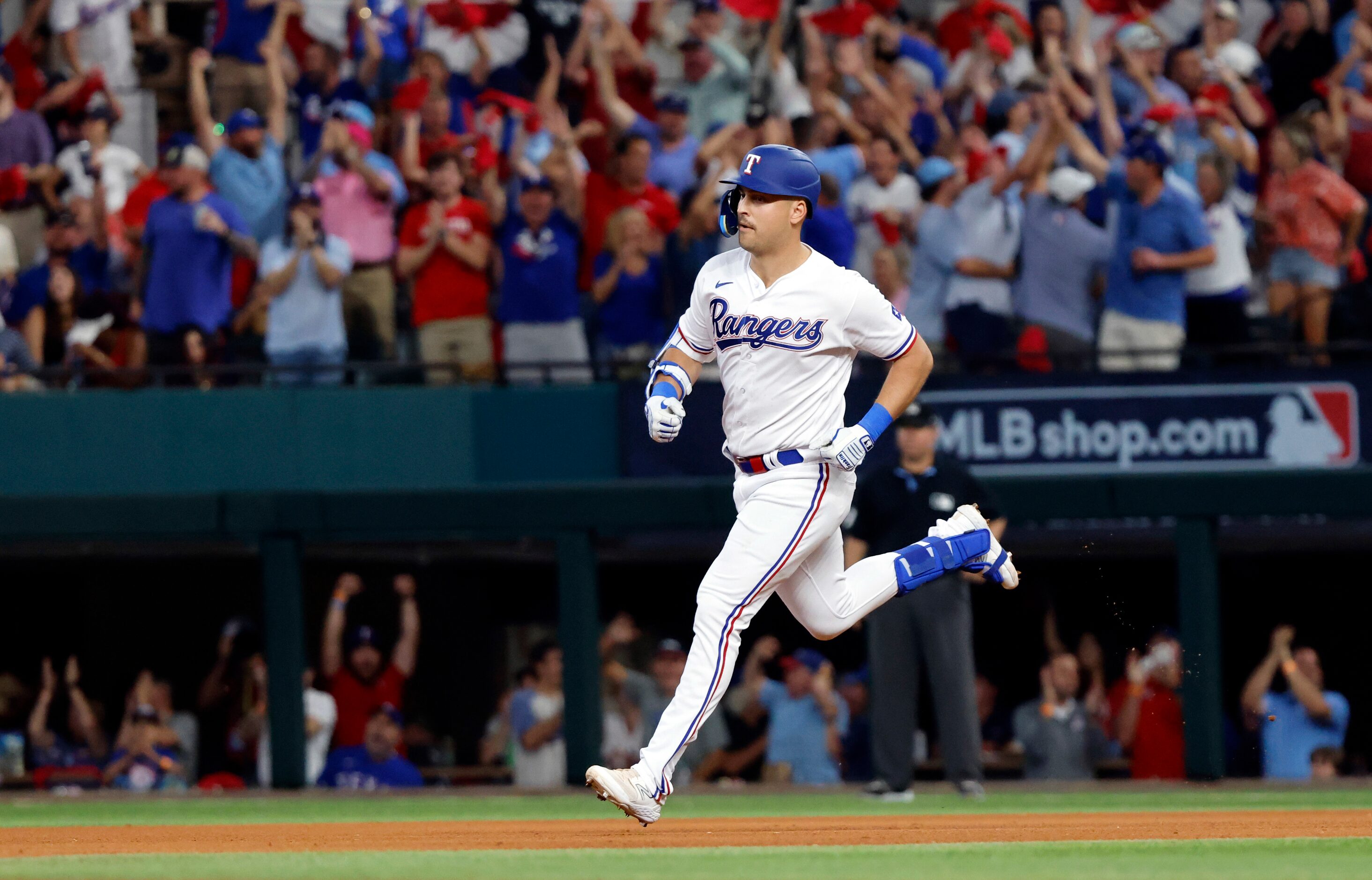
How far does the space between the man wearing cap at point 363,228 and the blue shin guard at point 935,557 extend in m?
5.69

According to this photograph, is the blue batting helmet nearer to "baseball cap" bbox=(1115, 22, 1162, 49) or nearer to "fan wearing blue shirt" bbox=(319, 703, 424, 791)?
"fan wearing blue shirt" bbox=(319, 703, 424, 791)

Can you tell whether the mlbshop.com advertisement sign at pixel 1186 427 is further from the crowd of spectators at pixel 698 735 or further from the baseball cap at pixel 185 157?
the baseball cap at pixel 185 157

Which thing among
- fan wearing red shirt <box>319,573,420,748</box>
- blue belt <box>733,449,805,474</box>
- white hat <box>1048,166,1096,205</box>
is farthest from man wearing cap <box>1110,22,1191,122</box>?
blue belt <box>733,449,805,474</box>

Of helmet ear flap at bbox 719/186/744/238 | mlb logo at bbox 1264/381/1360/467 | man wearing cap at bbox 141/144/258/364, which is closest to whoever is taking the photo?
helmet ear flap at bbox 719/186/744/238

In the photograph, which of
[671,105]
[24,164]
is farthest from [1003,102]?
[24,164]

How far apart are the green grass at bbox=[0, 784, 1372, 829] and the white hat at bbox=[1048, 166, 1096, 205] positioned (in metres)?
3.29

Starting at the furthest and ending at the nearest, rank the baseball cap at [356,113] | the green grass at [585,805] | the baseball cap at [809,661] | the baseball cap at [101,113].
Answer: the baseball cap at [101,113] < the baseball cap at [356,113] < the baseball cap at [809,661] < the green grass at [585,805]

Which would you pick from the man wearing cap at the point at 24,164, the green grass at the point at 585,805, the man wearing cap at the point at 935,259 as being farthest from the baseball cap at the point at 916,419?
the man wearing cap at the point at 24,164

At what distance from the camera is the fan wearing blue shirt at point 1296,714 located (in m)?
11.0

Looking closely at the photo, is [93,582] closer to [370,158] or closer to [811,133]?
A: [370,158]

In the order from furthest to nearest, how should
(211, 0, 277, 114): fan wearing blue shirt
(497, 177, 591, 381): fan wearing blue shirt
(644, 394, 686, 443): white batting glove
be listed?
(211, 0, 277, 114): fan wearing blue shirt
(497, 177, 591, 381): fan wearing blue shirt
(644, 394, 686, 443): white batting glove

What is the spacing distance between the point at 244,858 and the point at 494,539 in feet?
18.7

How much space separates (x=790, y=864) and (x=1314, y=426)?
6389 mm

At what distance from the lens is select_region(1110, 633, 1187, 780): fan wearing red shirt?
10.8 m
